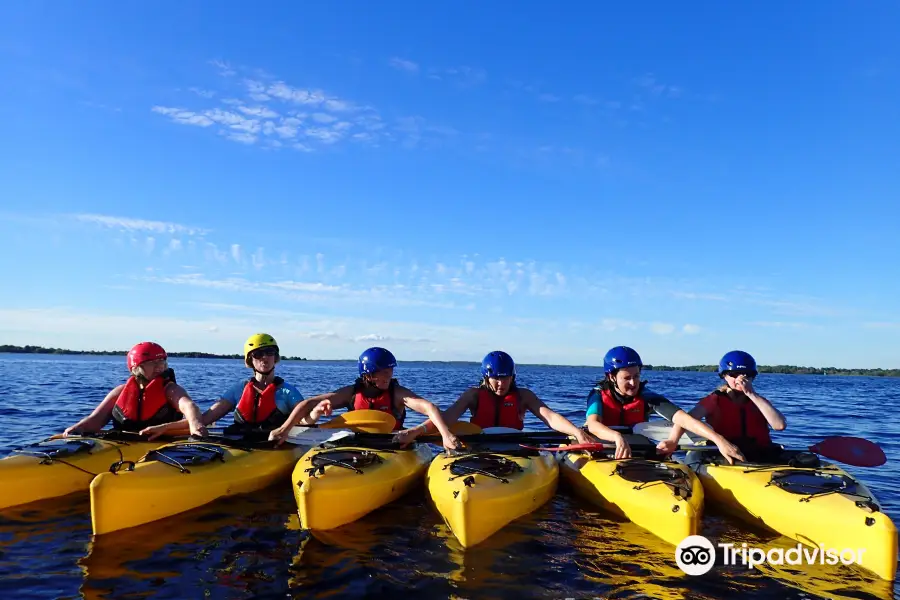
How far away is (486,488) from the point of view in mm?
5961

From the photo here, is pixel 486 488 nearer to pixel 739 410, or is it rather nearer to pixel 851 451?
pixel 739 410

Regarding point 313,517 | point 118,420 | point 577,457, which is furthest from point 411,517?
point 118,420

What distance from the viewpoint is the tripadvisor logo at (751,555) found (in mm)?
5395

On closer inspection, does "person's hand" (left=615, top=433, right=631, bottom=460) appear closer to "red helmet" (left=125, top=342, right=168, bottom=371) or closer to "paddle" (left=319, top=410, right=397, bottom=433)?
"paddle" (left=319, top=410, right=397, bottom=433)

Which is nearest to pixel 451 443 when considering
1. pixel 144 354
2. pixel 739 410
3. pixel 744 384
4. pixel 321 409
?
pixel 321 409

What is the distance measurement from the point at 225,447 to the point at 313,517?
6.55 ft

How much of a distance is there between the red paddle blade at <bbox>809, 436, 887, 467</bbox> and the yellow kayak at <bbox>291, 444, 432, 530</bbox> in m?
4.68

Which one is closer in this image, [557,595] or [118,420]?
[557,595]

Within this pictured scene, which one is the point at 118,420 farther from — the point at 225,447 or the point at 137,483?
the point at 137,483

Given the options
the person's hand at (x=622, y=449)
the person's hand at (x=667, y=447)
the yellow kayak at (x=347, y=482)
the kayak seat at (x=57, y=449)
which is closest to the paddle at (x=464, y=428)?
the yellow kayak at (x=347, y=482)

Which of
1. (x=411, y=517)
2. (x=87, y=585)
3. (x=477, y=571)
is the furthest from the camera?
(x=411, y=517)

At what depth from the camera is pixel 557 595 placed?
16.3 feet

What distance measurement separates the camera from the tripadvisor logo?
539 cm

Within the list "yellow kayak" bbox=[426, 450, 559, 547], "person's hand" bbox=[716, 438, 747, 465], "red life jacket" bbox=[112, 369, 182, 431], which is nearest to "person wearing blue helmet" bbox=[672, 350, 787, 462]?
"person's hand" bbox=[716, 438, 747, 465]
